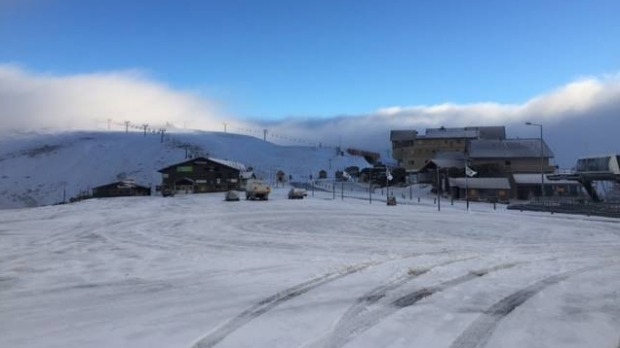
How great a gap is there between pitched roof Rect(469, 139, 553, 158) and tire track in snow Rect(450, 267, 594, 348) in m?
92.0

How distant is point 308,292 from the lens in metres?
→ 12.7

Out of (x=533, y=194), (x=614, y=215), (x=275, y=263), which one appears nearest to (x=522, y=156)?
(x=533, y=194)

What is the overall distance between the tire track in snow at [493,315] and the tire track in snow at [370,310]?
1.52 meters

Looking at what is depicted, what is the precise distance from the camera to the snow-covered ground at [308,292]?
9.16m

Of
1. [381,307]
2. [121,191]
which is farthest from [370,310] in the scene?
[121,191]

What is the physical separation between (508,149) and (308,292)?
323 feet

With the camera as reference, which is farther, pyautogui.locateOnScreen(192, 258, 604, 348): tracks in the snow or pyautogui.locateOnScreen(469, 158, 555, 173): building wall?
pyautogui.locateOnScreen(469, 158, 555, 173): building wall

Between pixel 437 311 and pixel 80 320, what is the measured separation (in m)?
6.68

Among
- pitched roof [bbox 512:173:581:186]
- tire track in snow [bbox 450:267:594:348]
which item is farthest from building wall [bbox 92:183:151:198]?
tire track in snow [bbox 450:267:594:348]

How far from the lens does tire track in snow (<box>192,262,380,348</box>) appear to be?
8.93 metres

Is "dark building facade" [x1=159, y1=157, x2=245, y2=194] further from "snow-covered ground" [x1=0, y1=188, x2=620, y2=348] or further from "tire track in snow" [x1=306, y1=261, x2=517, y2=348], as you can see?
"tire track in snow" [x1=306, y1=261, x2=517, y2=348]

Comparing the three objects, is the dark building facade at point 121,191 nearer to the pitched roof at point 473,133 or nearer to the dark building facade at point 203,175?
the dark building facade at point 203,175

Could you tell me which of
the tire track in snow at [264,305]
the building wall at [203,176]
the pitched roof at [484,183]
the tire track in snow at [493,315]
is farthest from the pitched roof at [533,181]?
the tire track in snow at [264,305]

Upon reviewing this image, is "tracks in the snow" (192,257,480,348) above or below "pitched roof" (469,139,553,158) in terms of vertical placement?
below
